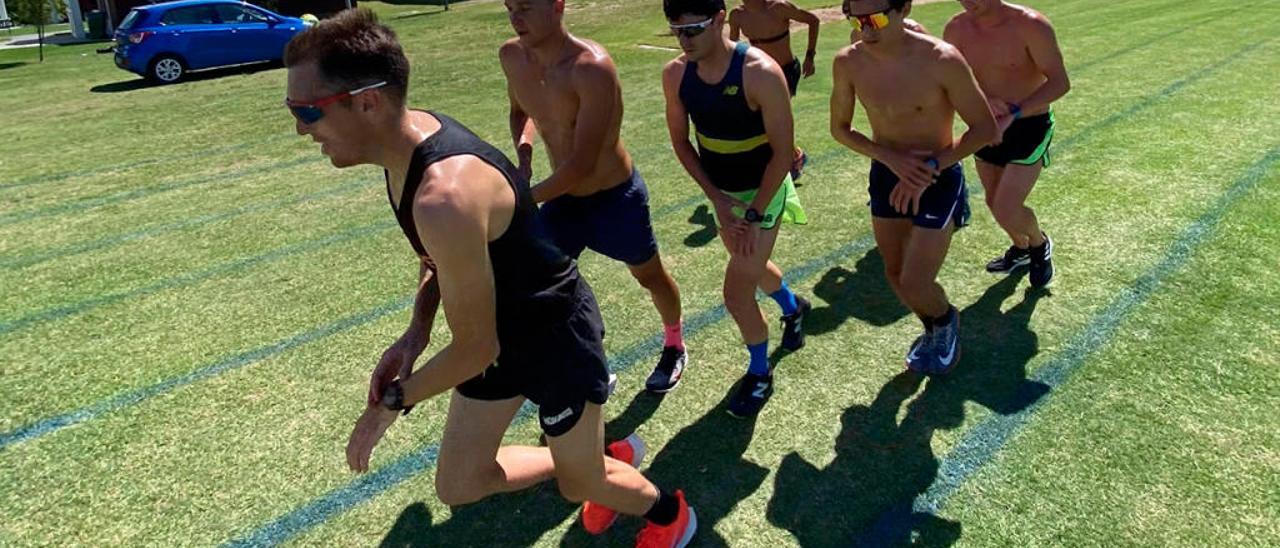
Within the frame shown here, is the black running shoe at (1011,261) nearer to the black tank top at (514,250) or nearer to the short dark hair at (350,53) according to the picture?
the black tank top at (514,250)

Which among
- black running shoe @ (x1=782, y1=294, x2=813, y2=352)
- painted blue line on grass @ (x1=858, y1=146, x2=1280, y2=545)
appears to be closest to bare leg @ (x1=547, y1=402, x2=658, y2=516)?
painted blue line on grass @ (x1=858, y1=146, x2=1280, y2=545)

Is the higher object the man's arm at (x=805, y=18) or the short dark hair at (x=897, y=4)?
the short dark hair at (x=897, y=4)

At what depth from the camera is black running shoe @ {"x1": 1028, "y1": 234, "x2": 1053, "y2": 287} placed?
4781mm

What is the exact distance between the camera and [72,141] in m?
10.5

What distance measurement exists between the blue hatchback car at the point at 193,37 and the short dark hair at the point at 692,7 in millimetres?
13813

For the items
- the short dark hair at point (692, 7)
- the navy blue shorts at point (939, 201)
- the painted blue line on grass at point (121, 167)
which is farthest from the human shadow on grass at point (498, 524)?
the painted blue line on grass at point (121, 167)

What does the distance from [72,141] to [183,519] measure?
9392 millimetres

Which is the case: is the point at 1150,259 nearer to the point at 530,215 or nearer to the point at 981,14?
the point at 981,14

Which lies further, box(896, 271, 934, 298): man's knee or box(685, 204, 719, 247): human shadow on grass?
box(685, 204, 719, 247): human shadow on grass

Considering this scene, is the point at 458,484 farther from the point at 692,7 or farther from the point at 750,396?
the point at 692,7

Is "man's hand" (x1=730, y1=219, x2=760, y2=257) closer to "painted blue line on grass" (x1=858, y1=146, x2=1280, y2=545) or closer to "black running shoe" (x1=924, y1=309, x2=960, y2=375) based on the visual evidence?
"black running shoe" (x1=924, y1=309, x2=960, y2=375)

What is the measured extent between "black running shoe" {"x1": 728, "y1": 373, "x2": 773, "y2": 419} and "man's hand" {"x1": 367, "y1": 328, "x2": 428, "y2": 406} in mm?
1801

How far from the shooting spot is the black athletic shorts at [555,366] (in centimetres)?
240

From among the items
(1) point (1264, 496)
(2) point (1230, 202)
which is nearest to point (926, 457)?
(1) point (1264, 496)
